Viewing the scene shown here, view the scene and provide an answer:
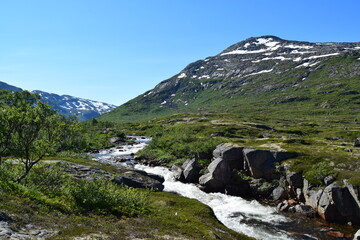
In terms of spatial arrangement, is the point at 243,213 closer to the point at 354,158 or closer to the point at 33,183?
the point at 354,158

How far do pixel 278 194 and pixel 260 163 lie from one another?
837cm

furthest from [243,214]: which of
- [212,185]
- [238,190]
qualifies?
[212,185]

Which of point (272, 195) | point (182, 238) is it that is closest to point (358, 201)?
point (272, 195)

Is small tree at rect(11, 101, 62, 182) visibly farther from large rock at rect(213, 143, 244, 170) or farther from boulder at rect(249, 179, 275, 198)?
large rock at rect(213, 143, 244, 170)

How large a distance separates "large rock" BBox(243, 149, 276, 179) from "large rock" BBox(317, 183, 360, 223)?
13520 mm

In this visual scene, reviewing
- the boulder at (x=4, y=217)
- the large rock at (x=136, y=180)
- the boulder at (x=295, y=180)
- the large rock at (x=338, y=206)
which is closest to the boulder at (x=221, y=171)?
the boulder at (x=295, y=180)

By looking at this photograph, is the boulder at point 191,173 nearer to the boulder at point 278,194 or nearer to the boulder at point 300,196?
the boulder at point 278,194

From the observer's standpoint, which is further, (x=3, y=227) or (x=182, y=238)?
(x=182, y=238)

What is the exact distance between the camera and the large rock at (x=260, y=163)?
5041cm

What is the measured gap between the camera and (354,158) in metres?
45.9

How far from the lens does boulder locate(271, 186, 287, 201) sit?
44.2 m

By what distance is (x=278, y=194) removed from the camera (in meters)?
44.5

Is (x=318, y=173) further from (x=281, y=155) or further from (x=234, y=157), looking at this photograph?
(x=234, y=157)

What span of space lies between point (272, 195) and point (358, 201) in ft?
44.6
